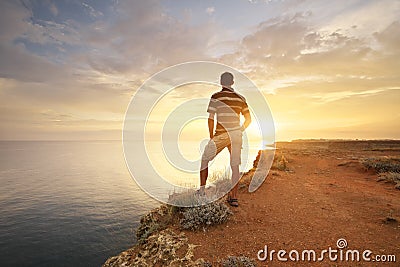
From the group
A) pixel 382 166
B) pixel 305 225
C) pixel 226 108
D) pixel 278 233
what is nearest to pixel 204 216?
pixel 278 233

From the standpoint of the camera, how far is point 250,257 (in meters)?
3.72

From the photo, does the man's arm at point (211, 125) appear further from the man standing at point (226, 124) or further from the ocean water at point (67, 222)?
the ocean water at point (67, 222)

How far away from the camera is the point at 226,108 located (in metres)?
5.65

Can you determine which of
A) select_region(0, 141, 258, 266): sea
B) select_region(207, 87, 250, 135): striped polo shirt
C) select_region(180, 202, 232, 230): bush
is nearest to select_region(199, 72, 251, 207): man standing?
select_region(207, 87, 250, 135): striped polo shirt

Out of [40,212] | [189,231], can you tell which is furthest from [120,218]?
[189,231]

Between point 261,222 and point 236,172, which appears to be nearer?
point 261,222

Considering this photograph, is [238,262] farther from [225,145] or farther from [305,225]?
[225,145]

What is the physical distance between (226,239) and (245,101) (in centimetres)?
349

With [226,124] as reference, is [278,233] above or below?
below

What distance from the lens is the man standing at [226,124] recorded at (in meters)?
5.55

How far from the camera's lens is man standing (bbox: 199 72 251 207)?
5.55 meters

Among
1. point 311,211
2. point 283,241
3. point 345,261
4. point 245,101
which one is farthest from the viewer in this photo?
point 245,101

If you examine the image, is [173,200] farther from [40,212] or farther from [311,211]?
[40,212]

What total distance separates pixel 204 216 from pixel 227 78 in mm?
3499
